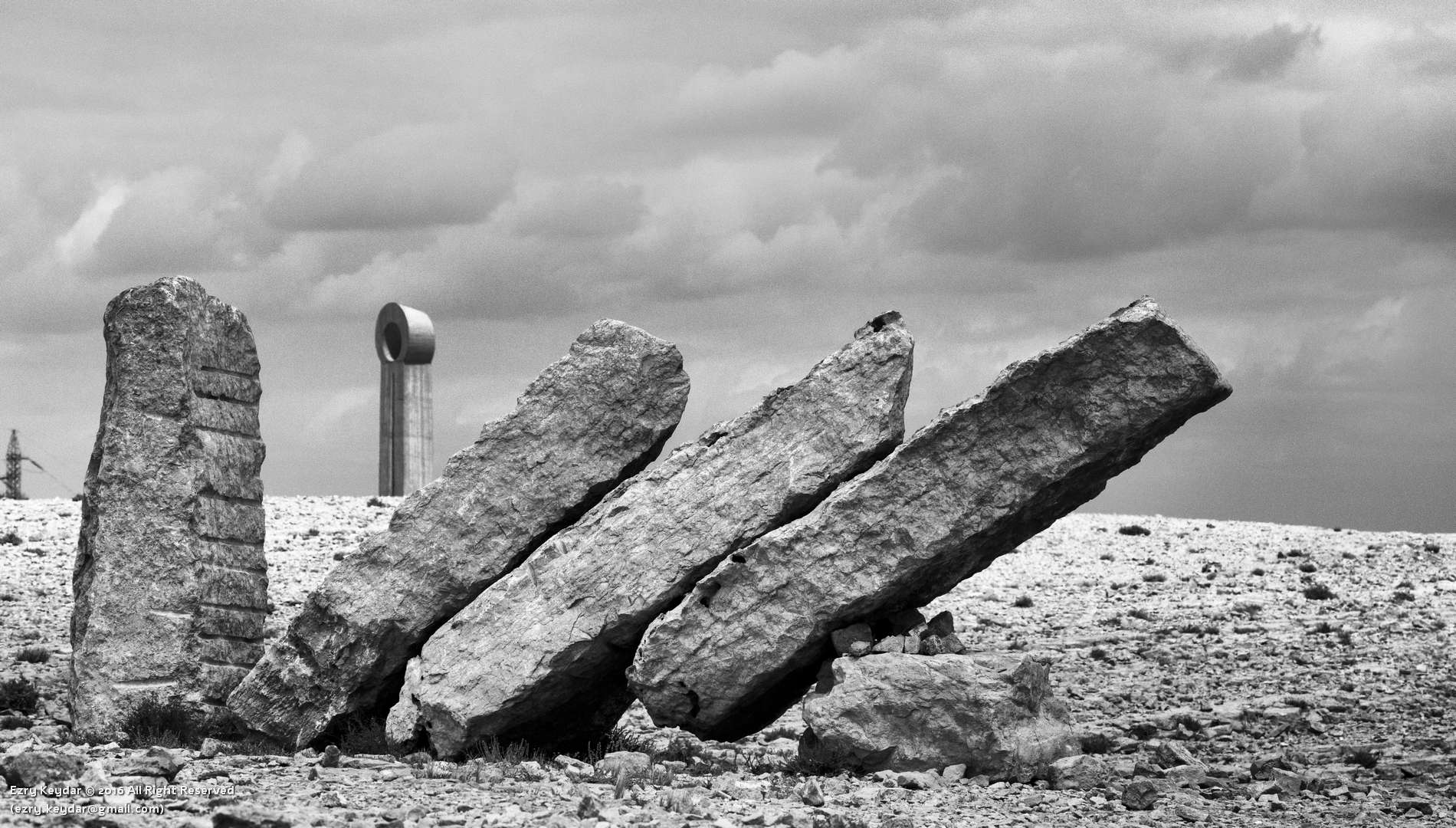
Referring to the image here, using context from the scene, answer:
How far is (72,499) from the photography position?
40.4 meters

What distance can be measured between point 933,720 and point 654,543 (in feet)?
11.8

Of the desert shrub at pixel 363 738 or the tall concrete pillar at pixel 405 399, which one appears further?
the tall concrete pillar at pixel 405 399

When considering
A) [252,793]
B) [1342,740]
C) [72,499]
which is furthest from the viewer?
[72,499]

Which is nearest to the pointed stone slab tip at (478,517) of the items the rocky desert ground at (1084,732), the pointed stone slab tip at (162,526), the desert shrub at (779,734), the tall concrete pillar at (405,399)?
the rocky desert ground at (1084,732)

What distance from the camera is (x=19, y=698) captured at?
1978cm

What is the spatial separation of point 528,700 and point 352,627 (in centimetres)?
246

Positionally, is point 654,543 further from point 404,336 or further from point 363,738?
point 404,336

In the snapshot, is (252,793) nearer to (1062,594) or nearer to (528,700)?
(528,700)

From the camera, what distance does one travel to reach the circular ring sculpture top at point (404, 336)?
40500 mm

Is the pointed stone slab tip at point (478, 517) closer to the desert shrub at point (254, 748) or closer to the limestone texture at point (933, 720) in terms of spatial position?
the desert shrub at point (254, 748)

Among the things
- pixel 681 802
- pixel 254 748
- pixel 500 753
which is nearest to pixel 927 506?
pixel 681 802

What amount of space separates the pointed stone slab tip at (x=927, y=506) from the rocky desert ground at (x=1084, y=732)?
3.49 ft

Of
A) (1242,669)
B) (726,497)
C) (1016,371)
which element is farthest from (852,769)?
(1242,669)

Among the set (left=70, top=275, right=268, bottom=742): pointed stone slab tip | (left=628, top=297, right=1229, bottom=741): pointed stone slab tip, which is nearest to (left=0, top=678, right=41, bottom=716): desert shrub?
(left=70, top=275, right=268, bottom=742): pointed stone slab tip
